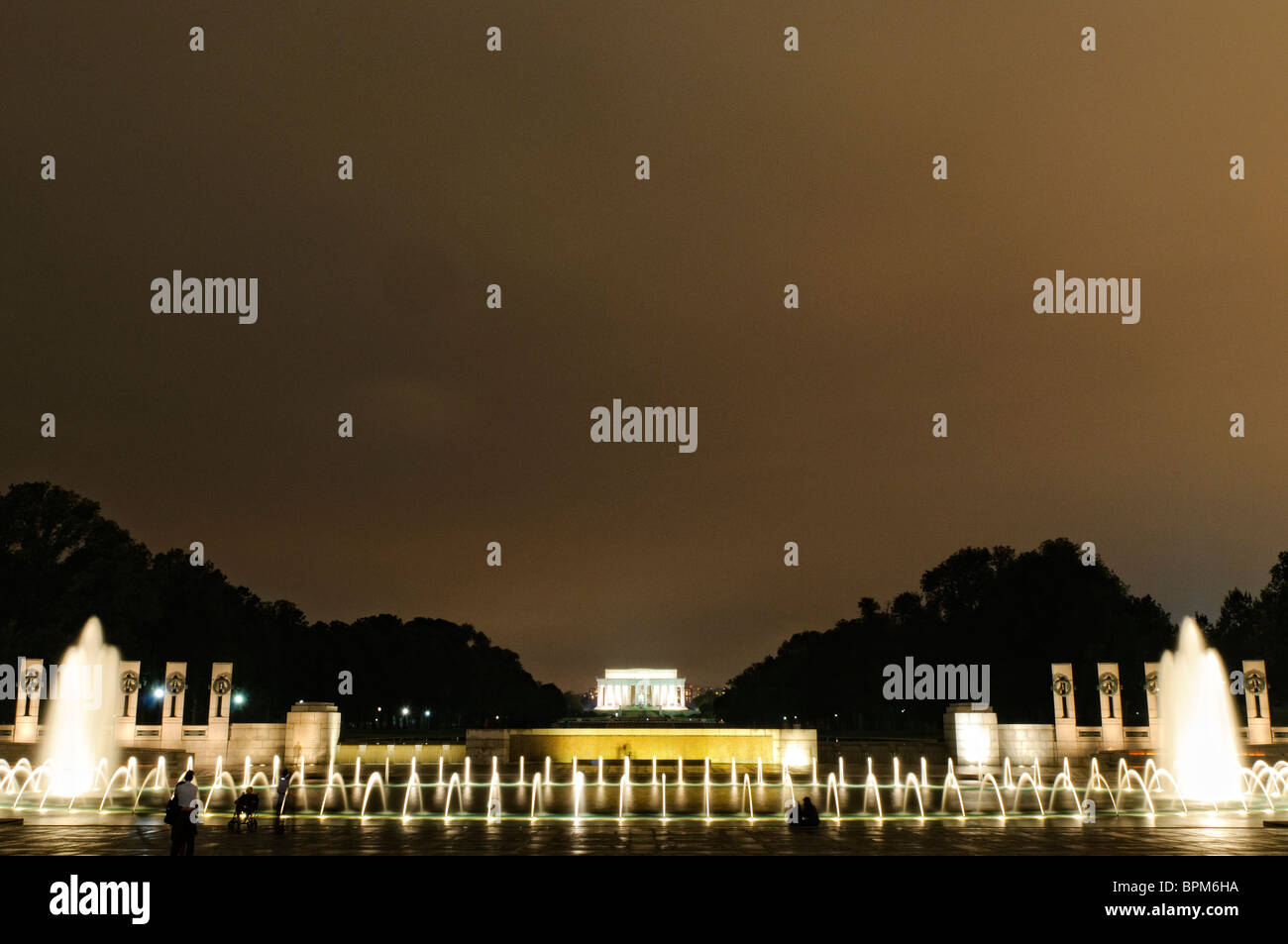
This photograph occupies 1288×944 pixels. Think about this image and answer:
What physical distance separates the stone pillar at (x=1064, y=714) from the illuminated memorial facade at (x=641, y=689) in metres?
145

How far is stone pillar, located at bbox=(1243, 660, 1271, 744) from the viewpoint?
41812 mm

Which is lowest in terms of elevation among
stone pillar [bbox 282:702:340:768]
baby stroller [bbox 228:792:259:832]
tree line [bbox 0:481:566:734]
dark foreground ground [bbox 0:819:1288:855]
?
dark foreground ground [bbox 0:819:1288:855]

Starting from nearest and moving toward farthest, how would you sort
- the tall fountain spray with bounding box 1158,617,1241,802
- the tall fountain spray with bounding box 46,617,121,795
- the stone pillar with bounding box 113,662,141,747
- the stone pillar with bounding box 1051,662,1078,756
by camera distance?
the tall fountain spray with bounding box 46,617,121,795 < the tall fountain spray with bounding box 1158,617,1241,802 < the stone pillar with bounding box 113,662,141,747 < the stone pillar with bounding box 1051,662,1078,756

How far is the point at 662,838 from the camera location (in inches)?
856

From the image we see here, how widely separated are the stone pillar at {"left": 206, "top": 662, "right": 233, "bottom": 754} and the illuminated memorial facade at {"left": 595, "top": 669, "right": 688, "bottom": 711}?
147280 mm

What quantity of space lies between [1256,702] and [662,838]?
32283 mm

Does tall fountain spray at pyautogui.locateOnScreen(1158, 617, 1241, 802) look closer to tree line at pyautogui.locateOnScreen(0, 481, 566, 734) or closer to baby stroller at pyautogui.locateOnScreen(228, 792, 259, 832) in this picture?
baby stroller at pyautogui.locateOnScreen(228, 792, 259, 832)

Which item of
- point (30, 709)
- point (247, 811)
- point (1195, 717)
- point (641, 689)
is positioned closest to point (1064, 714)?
point (1195, 717)

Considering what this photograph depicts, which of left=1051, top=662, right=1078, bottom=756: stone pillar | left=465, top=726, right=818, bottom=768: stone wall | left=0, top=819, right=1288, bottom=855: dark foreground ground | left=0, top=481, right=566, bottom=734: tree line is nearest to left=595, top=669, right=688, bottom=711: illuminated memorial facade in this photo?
left=0, top=481, right=566, bottom=734: tree line

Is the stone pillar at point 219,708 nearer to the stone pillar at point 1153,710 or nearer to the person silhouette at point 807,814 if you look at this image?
the person silhouette at point 807,814

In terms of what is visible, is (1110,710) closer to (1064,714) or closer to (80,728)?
(1064,714)

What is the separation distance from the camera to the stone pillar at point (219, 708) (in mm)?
41312

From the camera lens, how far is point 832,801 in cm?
3103
